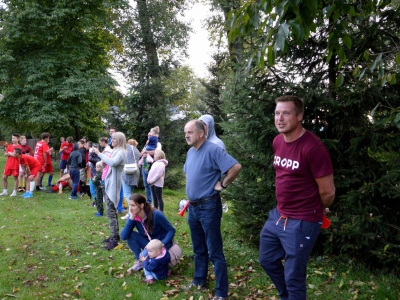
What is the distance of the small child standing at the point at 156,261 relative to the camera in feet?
17.4

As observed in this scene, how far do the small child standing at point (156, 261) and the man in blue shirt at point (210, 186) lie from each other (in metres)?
0.99

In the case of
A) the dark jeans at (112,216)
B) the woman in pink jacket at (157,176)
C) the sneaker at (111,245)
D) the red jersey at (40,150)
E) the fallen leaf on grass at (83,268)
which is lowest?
the fallen leaf on grass at (83,268)

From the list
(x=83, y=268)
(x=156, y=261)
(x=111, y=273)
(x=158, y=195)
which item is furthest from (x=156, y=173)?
(x=156, y=261)

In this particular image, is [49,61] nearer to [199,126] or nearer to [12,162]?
[12,162]

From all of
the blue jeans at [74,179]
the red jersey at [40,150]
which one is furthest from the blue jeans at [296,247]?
the red jersey at [40,150]

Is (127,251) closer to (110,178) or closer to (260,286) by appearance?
(110,178)

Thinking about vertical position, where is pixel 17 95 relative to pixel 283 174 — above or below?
above

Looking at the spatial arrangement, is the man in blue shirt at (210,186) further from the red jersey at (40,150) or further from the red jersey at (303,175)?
the red jersey at (40,150)

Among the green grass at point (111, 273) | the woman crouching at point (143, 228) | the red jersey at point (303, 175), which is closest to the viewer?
the red jersey at point (303, 175)

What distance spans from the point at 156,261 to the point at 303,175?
9.18 ft

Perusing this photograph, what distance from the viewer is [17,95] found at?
2112 cm

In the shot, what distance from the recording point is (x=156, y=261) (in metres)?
5.29

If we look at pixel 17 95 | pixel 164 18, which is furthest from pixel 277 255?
pixel 17 95

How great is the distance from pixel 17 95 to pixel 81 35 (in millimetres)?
5002
